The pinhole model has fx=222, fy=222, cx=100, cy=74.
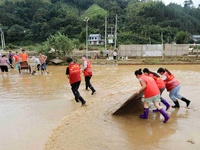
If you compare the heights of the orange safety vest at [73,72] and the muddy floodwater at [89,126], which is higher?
the orange safety vest at [73,72]

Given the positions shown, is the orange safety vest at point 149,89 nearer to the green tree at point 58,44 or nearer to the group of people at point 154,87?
the group of people at point 154,87

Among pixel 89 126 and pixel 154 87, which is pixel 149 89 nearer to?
pixel 154 87

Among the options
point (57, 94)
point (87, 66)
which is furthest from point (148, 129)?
point (57, 94)

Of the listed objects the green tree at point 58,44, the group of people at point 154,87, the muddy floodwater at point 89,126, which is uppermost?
the green tree at point 58,44

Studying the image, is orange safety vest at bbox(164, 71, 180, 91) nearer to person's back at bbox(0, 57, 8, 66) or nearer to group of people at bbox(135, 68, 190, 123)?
group of people at bbox(135, 68, 190, 123)

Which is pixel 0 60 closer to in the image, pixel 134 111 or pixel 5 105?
pixel 5 105

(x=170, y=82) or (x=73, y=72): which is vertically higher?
(x=73, y=72)

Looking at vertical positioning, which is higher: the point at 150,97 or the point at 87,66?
the point at 87,66

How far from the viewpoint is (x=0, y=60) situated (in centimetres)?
1379

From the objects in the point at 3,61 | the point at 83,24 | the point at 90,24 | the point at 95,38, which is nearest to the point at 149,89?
the point at 3,61

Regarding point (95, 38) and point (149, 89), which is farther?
point (95, 38)

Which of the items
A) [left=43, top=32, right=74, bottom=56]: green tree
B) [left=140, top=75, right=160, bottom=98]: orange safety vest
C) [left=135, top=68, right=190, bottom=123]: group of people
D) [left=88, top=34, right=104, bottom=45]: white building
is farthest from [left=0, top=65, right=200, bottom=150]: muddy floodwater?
[left=88, top=34, right=104, bottom=45]: white building

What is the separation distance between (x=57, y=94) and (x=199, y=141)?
6.05 meters

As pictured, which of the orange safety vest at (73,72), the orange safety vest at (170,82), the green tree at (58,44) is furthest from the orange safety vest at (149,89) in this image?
the green tree at (58,44)
